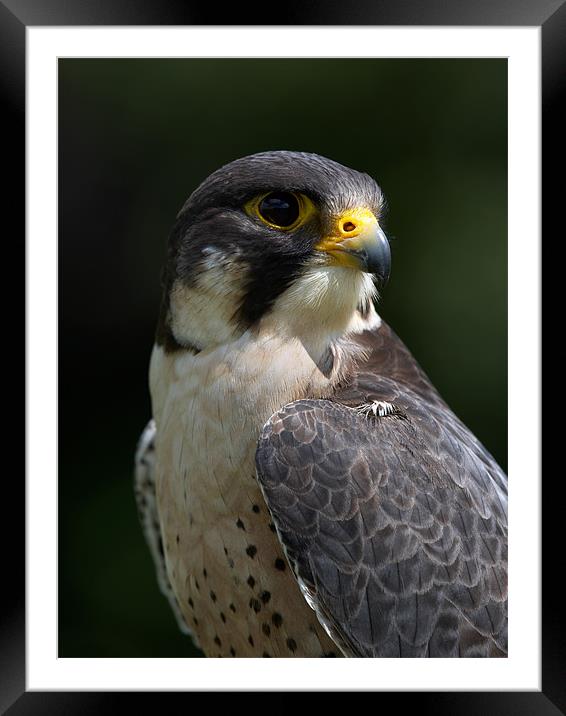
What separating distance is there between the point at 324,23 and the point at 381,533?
1292 millimetres

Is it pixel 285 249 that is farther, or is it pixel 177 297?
pixel 177 297

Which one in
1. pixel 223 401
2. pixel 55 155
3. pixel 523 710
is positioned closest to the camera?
→ pixel 523 710

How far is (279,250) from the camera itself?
243 centimetres

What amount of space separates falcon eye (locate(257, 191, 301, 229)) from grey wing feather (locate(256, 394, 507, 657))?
0.50 metres

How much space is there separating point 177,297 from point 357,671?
3.74 feet

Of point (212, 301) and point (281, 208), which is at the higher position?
point (281, 208)

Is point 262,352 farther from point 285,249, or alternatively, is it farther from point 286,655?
point 286,655

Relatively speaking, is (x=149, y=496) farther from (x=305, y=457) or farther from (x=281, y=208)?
(x=281, y=208)

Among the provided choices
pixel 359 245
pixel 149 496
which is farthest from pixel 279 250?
pixel 149 496

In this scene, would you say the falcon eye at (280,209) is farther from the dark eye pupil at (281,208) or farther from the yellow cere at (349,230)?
the yellow cere at (349,230)

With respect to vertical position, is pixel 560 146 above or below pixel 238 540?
above

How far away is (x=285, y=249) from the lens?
243cm

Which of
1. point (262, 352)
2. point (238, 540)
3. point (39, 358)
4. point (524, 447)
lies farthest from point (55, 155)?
point (524, 447)

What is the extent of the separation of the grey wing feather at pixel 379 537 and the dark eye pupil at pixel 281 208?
500 millimetres
